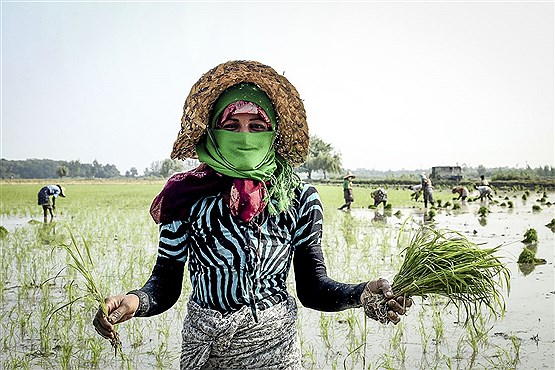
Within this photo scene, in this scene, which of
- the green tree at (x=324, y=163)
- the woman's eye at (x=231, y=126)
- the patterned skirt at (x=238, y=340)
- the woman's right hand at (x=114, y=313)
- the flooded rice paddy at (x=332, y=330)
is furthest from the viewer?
the green tree at (x=324, y=163)

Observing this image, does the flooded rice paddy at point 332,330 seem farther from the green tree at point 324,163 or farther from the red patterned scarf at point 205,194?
the green tree at point 324,163

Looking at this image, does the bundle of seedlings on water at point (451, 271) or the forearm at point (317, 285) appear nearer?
the forearm at point (317, 285)

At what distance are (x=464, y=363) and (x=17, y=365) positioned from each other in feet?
10.1

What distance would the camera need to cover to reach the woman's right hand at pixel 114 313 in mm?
1622

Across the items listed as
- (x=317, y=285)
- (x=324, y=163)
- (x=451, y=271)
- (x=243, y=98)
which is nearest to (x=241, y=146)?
(x=243, y=98)

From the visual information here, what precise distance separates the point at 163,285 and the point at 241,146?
19.4 inches

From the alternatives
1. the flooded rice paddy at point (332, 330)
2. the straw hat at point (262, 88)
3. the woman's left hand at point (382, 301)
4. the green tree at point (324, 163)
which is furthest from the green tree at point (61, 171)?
the woman's left hand at point (382, 301)

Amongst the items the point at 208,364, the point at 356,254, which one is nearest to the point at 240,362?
the point at 208,364

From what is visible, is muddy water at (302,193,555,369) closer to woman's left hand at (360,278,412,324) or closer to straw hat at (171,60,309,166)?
straw hat at (171,60,309,166)

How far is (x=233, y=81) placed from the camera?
6.30ft

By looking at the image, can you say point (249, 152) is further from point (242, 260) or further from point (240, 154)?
point (242, 260)

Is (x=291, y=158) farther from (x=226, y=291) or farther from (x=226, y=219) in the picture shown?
(x=226, y=291)

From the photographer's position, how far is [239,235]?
1.84 m

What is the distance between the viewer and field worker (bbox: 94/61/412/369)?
71.5 inches
